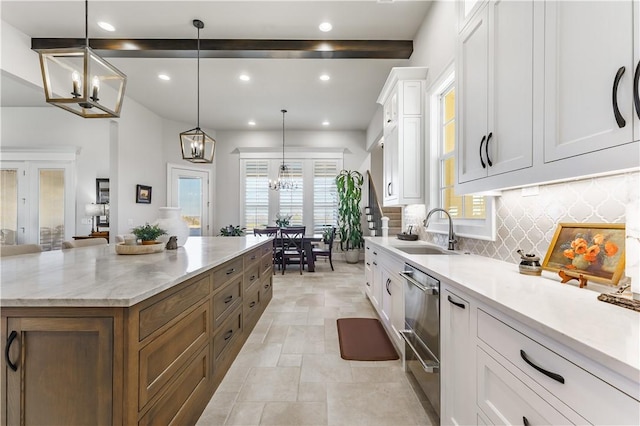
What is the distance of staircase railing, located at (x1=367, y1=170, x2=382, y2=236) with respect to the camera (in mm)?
6418

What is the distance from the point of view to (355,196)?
22.3ft

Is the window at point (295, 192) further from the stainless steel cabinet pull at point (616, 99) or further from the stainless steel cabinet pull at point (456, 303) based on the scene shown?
the stainless steel cabinet pull at point (616, 99)

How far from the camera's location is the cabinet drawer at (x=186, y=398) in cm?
123

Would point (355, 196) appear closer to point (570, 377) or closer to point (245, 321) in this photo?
point (245, 321)

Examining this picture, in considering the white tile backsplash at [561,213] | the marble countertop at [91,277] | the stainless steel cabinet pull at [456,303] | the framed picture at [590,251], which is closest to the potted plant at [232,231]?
the marble countertop at [91,277]

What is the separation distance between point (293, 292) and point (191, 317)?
299 centimetres

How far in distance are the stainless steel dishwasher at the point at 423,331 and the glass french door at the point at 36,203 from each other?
7377mm

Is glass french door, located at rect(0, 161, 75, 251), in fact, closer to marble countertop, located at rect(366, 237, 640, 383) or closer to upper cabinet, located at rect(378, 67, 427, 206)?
upper cabinet, located at rect(378, 67, 427, 206)

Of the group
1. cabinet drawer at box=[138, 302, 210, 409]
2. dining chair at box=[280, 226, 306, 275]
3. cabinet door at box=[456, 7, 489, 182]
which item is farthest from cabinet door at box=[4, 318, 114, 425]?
dining chair at box=[280, 226, 306, 275]

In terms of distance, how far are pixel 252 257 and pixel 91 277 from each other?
5.60 feet

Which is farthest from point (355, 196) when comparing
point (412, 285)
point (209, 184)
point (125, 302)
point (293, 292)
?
point (125, 302)

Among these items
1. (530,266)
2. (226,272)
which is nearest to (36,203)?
(226,272)

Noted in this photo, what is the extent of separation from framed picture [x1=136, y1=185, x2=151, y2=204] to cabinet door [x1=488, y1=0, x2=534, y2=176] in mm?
6417

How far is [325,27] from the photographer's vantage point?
133 inches
